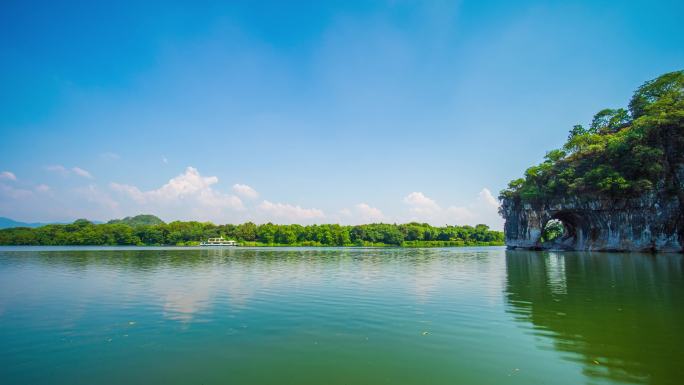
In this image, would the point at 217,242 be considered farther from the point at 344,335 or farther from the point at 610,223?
the point at 344,335

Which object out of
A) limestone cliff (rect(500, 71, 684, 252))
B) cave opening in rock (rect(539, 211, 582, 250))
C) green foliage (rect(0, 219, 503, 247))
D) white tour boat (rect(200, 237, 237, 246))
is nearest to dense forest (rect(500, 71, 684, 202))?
limestone cliff (rect(500, 71, 684, 252))

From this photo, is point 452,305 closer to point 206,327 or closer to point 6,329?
point 206,327

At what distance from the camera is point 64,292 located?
1683 centimetres

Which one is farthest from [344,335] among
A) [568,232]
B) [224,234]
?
[224,234]

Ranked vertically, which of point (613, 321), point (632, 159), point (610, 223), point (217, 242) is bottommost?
point (613, 321)

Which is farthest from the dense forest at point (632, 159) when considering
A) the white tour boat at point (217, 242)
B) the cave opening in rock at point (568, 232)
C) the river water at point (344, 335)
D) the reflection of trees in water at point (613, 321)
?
the white tour boat at point (217, 242)

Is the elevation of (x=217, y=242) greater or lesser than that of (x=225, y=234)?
lesser

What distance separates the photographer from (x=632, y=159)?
47.8 metres

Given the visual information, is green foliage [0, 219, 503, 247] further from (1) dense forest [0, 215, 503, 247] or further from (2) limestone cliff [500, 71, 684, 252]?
(2) limestone cliff [500, 71, 684, 252]

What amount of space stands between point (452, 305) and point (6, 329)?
14.2m

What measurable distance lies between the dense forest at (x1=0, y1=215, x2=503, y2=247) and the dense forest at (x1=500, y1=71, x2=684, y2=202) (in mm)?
65144

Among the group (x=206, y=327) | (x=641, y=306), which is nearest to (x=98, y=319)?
(x=206, y=327)

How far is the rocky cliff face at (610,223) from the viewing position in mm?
46562

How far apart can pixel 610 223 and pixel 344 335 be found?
60.7 m
